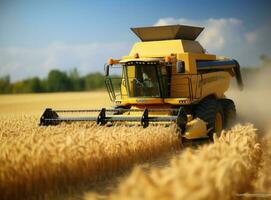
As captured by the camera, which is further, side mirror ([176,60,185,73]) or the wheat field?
side mirror ([176,60,185,73])

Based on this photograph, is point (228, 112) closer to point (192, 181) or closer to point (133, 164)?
point (133, 164)

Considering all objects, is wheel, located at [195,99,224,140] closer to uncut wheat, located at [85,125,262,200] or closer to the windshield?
the windshield

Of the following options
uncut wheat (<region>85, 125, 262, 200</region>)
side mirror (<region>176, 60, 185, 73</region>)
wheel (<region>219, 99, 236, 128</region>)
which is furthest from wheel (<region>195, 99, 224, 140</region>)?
uncut wheat (<region>85, 125, 262, 200</region>)

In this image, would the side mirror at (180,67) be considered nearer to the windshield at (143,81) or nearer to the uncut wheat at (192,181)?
the windshield at (143,81)

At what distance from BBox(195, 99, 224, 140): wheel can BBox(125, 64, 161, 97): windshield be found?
1.03m

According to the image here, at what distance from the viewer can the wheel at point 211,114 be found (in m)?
10.8

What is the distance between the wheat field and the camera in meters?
3.45

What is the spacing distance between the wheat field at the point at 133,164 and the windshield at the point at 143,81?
2005 mm

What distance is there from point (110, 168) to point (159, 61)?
168 inches

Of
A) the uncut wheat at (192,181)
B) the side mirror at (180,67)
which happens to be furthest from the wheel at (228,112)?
the uncut wheat at (192,181)

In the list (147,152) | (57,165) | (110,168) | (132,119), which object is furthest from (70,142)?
(132,119)

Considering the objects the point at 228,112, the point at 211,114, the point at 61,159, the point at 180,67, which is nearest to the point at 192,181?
the point at 61,159

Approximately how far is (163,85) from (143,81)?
1.64 ft

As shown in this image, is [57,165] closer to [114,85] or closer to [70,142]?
[70,142]
